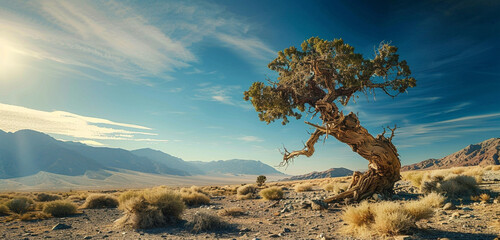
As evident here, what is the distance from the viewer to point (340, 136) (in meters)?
12.9

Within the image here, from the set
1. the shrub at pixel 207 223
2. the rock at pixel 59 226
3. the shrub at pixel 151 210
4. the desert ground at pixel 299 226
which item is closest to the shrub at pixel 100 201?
the desert ground at pixel 299 226

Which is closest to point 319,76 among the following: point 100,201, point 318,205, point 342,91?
point 342,91

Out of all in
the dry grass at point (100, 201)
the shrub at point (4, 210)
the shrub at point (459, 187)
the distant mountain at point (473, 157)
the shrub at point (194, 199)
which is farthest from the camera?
the distant mountain at point (473, 157)

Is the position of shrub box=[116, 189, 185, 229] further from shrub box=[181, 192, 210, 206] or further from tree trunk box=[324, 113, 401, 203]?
tree trunk box=[324, 113, 401, 203]

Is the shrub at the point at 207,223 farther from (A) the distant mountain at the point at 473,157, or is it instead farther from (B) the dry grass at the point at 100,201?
(A) the distant mountain at the point at 473,157

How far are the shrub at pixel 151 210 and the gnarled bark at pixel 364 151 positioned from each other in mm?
7510

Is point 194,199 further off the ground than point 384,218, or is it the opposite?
point 384,218

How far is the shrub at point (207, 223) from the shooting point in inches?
331

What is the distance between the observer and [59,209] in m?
13.0

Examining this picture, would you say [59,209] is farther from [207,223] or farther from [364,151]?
[364,151]

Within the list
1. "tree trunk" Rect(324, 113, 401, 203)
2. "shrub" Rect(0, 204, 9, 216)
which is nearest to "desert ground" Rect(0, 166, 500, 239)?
"tree trunk" Rect(324, 113, 401, 203)

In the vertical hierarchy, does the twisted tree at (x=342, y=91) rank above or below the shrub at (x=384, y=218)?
above

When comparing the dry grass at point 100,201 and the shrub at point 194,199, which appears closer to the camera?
the dry grass at point 100,201

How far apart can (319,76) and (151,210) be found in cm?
1002
